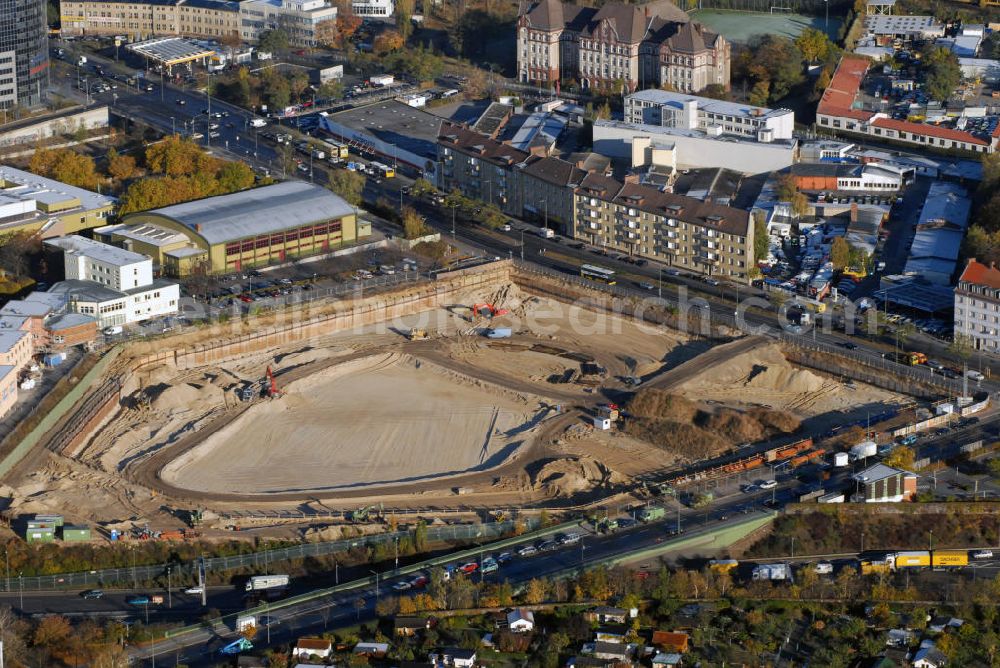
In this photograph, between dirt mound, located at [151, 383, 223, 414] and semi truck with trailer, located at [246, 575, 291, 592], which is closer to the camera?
semi truck with trailer, located at [246, 575, 291, 592]

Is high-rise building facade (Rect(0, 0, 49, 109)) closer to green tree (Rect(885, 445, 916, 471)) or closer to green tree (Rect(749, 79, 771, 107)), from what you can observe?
green tree (Rect(749, 79, 771, 107))

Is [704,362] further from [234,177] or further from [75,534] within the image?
[234,177]

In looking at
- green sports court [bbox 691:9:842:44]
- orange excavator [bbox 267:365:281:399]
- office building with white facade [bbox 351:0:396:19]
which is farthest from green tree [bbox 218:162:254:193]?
green sports court [bbox 691:9:842:44]

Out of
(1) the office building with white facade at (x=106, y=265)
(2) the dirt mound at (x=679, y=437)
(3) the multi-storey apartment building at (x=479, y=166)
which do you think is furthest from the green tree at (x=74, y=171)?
(2) the dirt mound at (x=679, y=437)

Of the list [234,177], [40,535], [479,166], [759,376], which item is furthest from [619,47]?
[40,535]

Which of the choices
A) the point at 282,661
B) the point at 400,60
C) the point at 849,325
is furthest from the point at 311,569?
the point at 400,60

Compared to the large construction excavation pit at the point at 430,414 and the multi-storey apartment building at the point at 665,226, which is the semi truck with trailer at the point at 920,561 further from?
the multi-storey apartment building at the point at 665,226
